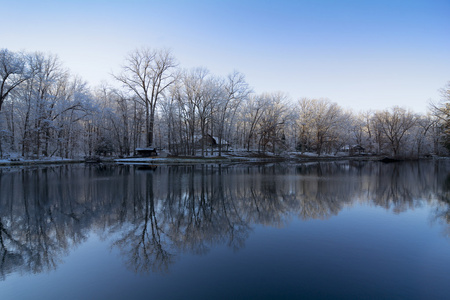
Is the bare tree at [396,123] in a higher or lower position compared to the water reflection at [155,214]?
higher

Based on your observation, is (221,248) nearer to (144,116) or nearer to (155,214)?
(155,214)

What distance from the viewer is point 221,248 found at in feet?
21.6

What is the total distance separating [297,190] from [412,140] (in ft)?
234

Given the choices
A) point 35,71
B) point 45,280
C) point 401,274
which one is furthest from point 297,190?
point 35,71

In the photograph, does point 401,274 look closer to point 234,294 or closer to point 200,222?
point 234,294

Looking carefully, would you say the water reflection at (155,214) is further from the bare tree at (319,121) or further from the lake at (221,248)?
the bare tree at (319,121)

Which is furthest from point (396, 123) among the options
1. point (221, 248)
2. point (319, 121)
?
point (221, 248)

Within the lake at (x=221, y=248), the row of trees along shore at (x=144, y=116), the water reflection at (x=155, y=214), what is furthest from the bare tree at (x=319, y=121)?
the lake at (x=221, y=248)

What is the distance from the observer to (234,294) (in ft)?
14.6

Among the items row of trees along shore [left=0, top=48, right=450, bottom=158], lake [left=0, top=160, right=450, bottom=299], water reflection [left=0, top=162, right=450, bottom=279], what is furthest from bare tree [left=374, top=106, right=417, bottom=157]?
Result: lake [left=0, top=160, right=450, bottom=299]

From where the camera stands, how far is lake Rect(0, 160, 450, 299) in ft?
15.4

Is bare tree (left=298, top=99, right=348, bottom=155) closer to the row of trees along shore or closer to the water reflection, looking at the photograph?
the row of trees along shore

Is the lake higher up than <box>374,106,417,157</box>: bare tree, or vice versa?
<box>374,106,417,157</box>: bare tree

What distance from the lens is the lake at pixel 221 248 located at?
4695mm
